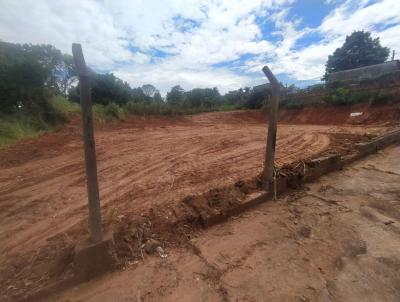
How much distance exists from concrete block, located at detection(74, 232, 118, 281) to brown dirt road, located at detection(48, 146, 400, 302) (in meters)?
0.08

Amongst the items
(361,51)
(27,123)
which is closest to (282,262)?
→ (27,123)

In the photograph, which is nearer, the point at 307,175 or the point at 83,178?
the point at 307,175

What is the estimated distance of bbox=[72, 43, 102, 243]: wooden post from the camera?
2.06 m

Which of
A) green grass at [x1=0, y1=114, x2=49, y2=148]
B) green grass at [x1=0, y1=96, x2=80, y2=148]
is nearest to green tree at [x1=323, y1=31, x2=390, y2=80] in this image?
green grass at [x1=0, y1=96, x2=80, y2=148]

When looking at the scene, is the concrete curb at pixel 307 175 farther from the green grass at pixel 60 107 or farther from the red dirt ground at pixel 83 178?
the green grass at pixel 60 107

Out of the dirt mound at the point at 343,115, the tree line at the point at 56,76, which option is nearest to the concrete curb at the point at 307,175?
the tree line at the point at 56,76

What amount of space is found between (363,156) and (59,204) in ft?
21.5

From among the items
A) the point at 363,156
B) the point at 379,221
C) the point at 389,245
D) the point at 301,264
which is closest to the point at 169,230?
the point at 301,264

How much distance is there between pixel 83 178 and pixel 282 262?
400cm

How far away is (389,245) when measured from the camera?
8.69 ft

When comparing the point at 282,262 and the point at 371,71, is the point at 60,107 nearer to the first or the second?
the point at 282,262

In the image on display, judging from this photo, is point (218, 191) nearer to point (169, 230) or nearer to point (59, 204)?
point (169, 230)

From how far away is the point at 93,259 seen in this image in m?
2.29

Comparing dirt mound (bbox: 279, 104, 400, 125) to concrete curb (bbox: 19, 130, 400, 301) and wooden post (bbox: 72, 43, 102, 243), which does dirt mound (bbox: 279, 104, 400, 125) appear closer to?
concrete curb (bbox: 19, 130, 400, 301)
